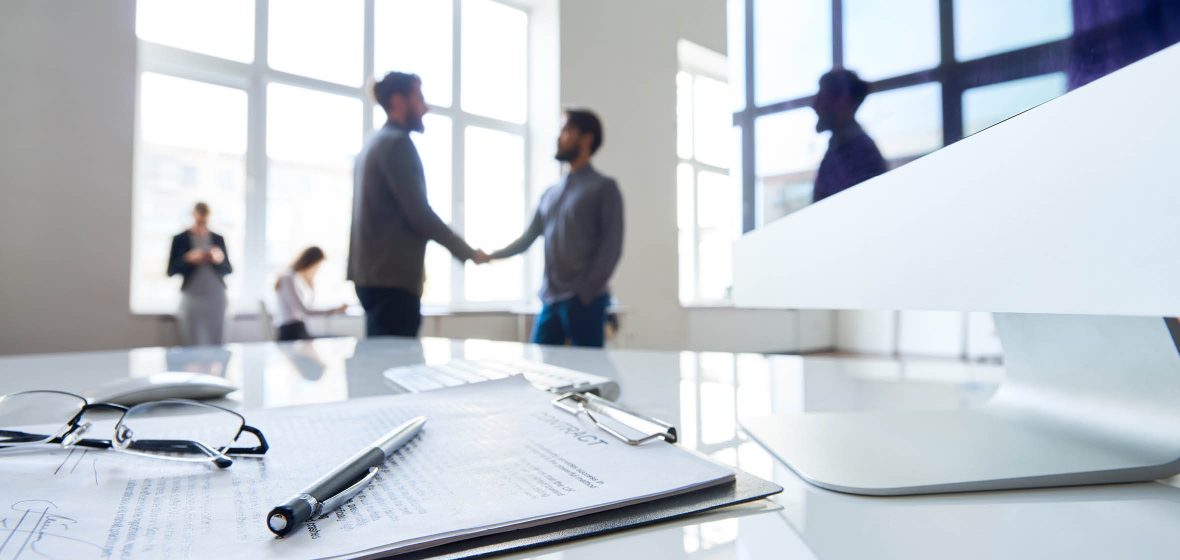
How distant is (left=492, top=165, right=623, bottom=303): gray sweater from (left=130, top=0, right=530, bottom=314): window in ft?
5.16

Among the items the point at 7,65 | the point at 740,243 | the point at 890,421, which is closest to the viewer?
the point at 890,421

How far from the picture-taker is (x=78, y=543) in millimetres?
217

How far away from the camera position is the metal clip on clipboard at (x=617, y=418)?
342 mm

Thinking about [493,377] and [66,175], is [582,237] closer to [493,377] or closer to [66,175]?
[493,377]

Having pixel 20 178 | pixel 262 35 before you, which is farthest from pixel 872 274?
pixel 262 35

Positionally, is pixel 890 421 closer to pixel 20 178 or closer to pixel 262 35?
pixel 20 178

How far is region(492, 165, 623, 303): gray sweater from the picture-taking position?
2.13 metres

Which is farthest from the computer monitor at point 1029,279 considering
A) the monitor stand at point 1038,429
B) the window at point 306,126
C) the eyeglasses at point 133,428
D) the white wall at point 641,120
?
the white wall at point 641,120

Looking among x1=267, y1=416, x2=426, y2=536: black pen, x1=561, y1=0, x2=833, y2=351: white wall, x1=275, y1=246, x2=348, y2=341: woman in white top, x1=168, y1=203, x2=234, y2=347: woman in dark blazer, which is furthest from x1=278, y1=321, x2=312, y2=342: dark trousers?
x1=267, y1=416, x2=426, y2=536: black pen

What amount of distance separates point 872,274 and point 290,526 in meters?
0.29

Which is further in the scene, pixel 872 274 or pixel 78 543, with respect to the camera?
pixel 872 274

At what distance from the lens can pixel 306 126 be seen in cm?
410

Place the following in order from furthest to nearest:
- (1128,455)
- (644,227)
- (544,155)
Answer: (644,227) → (544,155) → (1128,455)
